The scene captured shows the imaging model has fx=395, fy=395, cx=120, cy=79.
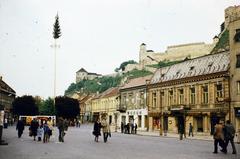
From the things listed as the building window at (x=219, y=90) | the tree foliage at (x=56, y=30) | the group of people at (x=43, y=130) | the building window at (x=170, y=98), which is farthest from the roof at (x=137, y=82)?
the group of people at (x=43, y=130)

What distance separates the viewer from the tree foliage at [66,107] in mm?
95438

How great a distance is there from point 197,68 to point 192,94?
11.0 feet

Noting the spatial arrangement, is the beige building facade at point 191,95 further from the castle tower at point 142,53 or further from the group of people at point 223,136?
the castle tower at point 142,53

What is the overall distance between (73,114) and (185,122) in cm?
5056

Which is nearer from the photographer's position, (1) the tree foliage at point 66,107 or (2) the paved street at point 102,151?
(2) the paved street at point 102,151

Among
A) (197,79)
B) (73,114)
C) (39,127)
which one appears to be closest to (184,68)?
(197,79)

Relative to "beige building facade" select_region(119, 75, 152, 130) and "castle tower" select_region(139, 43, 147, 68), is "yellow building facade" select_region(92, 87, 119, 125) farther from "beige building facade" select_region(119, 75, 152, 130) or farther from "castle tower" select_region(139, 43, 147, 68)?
"castle tower" select_region(139, 43, 147, 68)

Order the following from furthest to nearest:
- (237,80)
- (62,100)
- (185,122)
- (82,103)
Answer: (82,103) → (62,100) → (185,122) → (237,80)

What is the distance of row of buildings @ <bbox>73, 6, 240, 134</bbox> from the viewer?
140 feet

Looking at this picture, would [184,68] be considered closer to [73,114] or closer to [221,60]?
[221,60]

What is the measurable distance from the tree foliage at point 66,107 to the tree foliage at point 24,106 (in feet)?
34.3

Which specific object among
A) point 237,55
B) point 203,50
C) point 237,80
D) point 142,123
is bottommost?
point 142,123

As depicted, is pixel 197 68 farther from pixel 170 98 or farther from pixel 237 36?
pixel 237 36

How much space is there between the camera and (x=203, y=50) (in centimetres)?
11369
